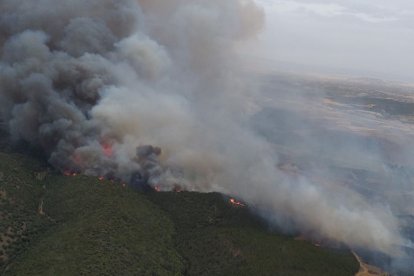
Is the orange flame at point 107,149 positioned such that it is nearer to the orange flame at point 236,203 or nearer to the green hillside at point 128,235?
the green hillside at point 128,235

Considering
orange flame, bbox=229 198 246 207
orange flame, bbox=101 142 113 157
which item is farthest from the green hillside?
orange flame, bbox=101 142 113 157

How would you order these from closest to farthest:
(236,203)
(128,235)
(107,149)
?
1. (128,235)
2. (236,203)
3. (107,149)

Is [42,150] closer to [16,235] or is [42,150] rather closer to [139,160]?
[139,160]

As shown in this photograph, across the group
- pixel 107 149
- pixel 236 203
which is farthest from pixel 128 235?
pixel 107 149

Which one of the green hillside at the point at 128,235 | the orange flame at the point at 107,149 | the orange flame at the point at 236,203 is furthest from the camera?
the orange flame at the point at 107,149

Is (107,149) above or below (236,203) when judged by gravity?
above

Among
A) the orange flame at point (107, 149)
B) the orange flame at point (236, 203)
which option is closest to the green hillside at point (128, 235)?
the orange flame at point (236, 203)

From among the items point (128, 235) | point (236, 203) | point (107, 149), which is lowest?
point (236, 203)

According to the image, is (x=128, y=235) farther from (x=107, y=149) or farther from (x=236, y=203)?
(x=107, y=149)
